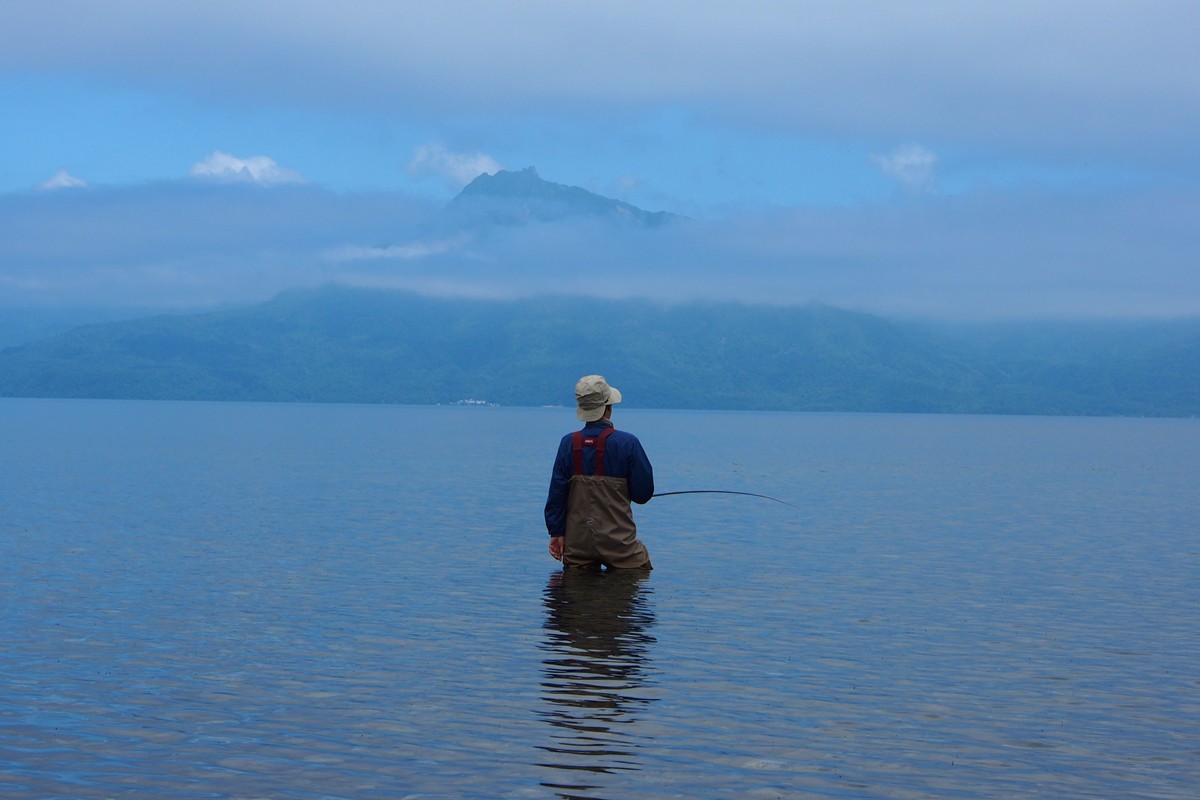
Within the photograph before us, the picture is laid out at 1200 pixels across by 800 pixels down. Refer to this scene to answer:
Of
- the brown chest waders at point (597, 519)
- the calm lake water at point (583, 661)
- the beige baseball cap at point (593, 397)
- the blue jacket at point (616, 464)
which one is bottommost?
the calm lake water at point (583, 661)

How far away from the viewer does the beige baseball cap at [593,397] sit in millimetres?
17875

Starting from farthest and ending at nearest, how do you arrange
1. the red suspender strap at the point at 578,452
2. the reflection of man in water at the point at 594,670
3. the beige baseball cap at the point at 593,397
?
the red suspender strap at the point at 578,452 → the beige baseball cap at the point at 593,397 → the reflection of man in water at the point at 594,670

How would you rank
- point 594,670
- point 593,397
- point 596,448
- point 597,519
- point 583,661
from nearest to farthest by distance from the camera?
point 594,670
point 583,661
point 593,397
point 596,448
point 597,519

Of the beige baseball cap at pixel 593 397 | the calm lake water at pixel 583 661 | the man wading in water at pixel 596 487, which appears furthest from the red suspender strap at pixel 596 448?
the calm lake water at pixel 583 661

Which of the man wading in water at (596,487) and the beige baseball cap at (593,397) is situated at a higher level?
the beige baseball cap at (593,397)

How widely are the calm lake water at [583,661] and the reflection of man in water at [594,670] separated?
6 centimetres

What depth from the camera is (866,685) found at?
1401 centimetres

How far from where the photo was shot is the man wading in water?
17.9 metres

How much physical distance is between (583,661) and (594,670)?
0.49m

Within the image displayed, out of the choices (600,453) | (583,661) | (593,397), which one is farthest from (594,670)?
(593,397)

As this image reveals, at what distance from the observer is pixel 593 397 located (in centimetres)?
1788

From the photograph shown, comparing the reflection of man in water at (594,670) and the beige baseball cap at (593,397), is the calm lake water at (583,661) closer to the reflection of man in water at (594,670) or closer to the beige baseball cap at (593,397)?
the reflection of man in water at (594,670)

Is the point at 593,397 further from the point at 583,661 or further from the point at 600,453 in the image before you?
the point at 583,661

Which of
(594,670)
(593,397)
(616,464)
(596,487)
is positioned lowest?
(594,670)
